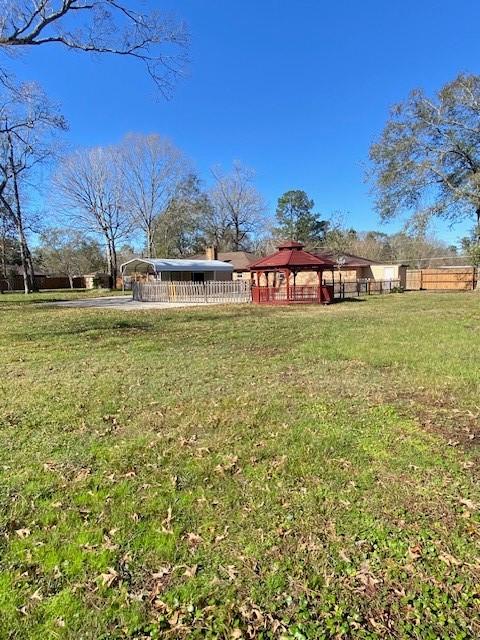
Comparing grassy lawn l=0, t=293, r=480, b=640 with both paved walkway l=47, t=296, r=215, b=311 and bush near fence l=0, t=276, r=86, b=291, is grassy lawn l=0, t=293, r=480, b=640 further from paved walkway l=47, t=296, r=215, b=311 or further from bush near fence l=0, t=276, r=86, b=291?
bush near fence l=0, t=276, r=86, b=291

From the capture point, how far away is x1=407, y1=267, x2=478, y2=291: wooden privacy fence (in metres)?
31.7

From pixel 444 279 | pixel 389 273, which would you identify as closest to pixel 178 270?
pixel 389 273

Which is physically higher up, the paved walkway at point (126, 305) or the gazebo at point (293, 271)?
the gazebo at point (293, 271)

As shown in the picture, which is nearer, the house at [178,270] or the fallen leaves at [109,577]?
the fallen leaves at [109,577]

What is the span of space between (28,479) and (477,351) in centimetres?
803

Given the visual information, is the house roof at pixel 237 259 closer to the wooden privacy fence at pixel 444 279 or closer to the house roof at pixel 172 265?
the house roof at pixel 172 265

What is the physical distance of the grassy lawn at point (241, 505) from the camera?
6.79 ft

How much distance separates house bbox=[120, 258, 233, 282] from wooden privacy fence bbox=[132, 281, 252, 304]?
15.4 ft

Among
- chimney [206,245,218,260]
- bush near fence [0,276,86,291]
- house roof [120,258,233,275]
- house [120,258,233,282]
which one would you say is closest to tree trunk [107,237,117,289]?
house [120,258,233,282]

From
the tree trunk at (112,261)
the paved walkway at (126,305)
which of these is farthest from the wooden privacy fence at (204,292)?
the tree trunk at (112,261)

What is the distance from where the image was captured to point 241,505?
2.99m

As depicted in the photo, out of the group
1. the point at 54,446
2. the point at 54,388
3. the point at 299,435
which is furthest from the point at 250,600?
the point at 54,388

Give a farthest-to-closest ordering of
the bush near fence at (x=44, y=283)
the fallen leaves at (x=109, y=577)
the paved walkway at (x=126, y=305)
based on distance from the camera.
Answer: the bush near fence at (x=44, y=283) → the paved walkway at (x=126, y=305) → the fallen leaves at (x=109, y=577)

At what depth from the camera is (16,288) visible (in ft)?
154
